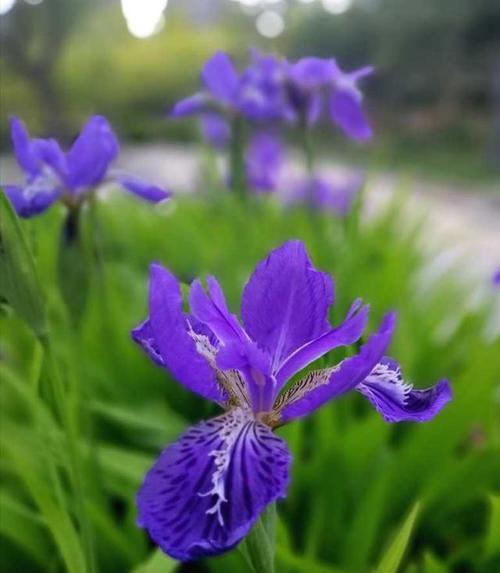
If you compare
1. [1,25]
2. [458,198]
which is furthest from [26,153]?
[1,25]

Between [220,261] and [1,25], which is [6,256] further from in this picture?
[1,25]

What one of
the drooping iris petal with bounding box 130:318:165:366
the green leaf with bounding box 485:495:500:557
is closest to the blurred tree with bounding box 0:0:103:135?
the green leaf with bounding box 485:495:500:557

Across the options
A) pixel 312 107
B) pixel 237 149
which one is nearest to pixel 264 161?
pixel 237 149

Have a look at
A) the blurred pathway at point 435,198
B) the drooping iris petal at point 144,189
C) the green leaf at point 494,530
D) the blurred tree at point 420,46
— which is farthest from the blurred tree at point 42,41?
the green leaf at point 494,530

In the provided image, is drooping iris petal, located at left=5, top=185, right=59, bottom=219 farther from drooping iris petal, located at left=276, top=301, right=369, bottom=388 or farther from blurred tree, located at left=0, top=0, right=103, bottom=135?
blurred tree, located at left=0, top=0, right=103, bottom=135

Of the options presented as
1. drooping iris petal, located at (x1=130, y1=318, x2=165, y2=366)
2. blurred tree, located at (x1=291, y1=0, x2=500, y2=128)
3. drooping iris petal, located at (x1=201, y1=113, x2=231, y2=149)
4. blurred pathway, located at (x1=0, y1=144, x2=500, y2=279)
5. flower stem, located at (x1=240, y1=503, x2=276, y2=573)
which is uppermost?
blurred tree, located at (x1=291, y1=0, x2=500, y2=128)

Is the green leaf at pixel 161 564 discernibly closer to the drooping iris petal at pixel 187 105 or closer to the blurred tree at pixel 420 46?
the drooping iris petal at pixel 187 105

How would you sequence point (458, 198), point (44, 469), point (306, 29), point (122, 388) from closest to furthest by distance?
1. point (44, 469)
2. point (122, 388)
3. point (458, 198)
4. point (306, 29)
